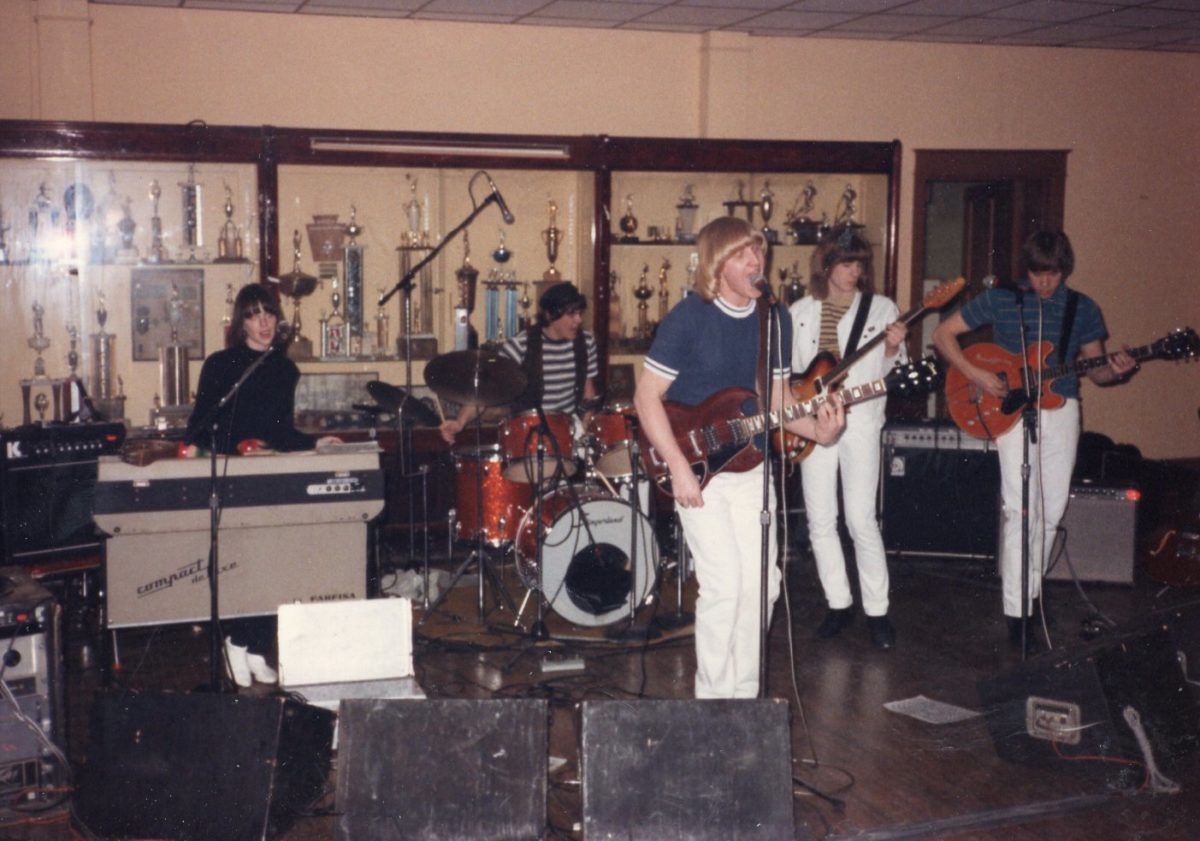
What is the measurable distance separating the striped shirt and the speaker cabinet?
9.48 ft

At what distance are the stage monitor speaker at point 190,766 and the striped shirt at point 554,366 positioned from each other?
3414mm

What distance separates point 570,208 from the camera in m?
8.01

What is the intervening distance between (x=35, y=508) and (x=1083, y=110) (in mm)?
7760

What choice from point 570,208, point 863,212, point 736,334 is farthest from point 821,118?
point 736,334

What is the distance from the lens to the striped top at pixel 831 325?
5.57 metres

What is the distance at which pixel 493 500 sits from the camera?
243 inches

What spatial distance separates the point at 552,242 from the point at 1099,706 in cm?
482

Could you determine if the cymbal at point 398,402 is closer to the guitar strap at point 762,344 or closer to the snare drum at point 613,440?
the snare drum at point 613,440

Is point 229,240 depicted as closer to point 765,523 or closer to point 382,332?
point 382,332

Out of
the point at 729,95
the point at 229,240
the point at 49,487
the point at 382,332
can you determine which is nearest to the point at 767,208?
the point at 729,95

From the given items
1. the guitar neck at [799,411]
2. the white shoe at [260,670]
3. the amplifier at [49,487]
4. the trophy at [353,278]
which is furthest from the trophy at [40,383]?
the guitar neck at [799,411]

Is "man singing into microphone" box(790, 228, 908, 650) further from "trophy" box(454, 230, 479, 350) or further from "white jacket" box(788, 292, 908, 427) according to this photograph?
"trophy" box(454, 230, 479, 350)

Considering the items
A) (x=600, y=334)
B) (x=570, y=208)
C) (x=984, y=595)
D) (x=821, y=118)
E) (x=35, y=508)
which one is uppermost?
(x=821, y=118)

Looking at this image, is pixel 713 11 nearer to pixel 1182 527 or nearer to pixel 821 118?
pixel 821 118
